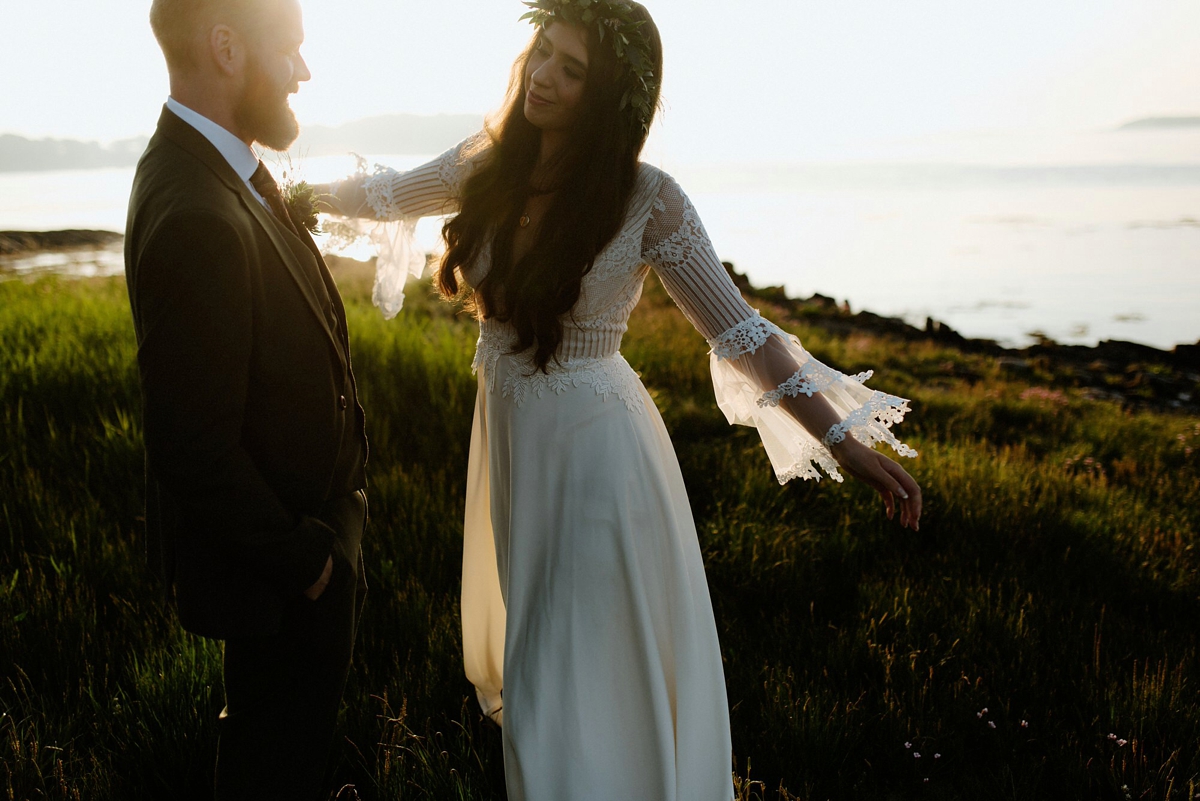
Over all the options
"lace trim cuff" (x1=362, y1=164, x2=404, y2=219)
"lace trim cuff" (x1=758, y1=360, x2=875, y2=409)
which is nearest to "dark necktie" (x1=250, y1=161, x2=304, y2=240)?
"lace trim cuff" (x1=362, y1=164, x2=404, y2=219)

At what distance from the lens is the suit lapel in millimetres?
1578

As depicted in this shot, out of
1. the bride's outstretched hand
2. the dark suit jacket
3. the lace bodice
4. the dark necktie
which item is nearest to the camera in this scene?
the dark suit jacket

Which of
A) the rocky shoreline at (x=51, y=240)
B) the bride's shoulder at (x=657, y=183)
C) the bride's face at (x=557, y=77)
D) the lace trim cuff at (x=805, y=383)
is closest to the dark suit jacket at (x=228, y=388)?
the bride's face at (x=557, y=77)

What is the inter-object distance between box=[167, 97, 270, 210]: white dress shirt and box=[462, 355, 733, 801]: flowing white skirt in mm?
980

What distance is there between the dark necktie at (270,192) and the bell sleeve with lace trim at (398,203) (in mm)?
843

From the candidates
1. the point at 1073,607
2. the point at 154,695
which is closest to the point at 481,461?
the point at 154,695

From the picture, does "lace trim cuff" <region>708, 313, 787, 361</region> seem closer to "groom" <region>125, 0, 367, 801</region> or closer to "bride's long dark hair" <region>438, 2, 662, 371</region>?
"bride's long dark hair" <region>438, 2, 662, 371</region>

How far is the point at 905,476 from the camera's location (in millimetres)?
2129

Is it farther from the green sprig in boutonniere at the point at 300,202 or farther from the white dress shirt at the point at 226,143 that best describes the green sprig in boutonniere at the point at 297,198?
the white dress shirt at the point at 226,143

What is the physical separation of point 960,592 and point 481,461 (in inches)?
89.8

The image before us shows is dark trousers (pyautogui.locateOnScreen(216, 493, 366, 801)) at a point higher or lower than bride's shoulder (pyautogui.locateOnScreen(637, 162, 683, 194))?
lower

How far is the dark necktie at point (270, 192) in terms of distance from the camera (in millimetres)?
1764

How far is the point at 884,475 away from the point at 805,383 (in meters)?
0.33

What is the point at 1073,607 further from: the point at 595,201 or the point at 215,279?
the point at 215,279
